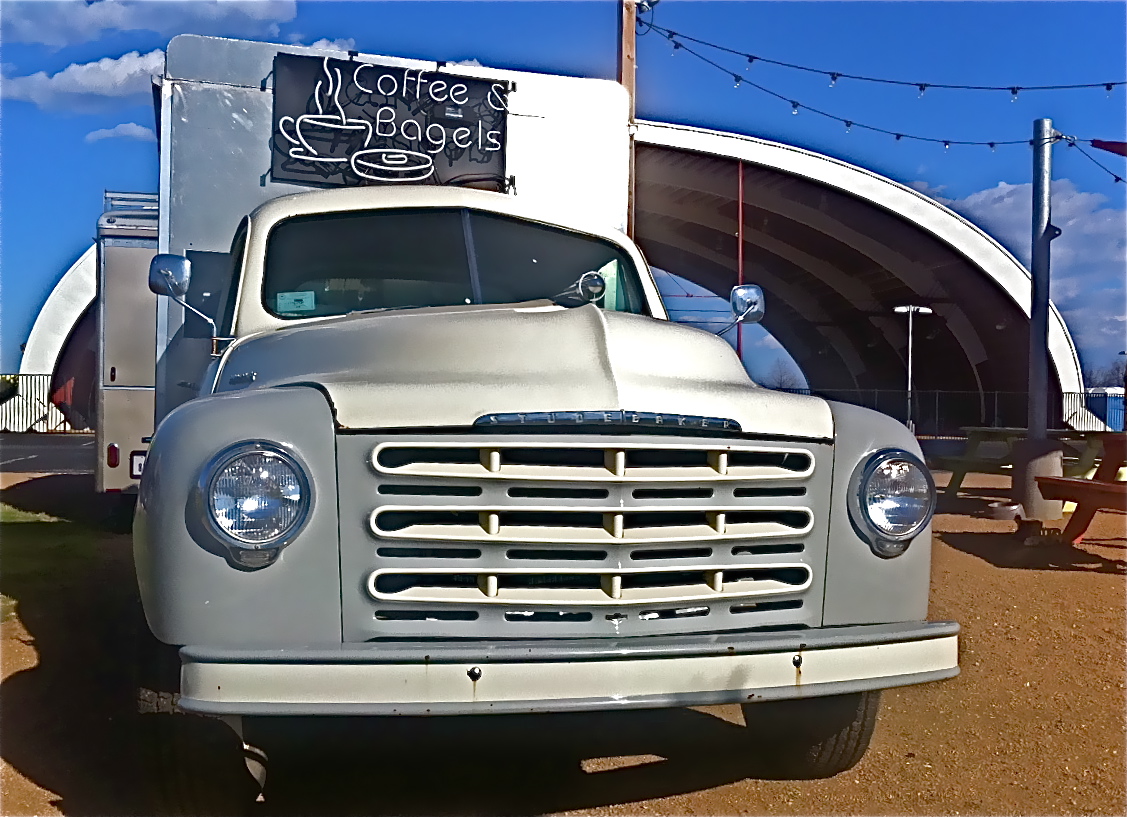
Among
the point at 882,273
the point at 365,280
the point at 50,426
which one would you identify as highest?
the point at 882,273

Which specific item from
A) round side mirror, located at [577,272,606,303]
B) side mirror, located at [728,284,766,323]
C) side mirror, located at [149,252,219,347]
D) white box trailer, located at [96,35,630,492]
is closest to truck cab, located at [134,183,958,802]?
round side mirror, located at [577,272,606,303]

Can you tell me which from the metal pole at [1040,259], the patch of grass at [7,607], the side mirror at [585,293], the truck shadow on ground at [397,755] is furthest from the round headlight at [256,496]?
the metal pole at [1040,259]

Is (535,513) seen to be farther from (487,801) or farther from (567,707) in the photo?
(487,801)

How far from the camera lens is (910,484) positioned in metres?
3.03

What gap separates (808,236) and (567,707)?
2671 centimetres

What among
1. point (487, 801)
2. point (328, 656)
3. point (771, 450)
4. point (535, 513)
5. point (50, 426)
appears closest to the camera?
point (328, 656)

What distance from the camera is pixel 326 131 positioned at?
549 cm

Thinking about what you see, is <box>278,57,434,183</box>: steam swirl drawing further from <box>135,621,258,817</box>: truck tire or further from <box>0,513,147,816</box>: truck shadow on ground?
<box>135,621,258,817</box>: truck tire

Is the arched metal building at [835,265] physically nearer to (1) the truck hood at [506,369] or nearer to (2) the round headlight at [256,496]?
(1) the truck hood at [506,369]

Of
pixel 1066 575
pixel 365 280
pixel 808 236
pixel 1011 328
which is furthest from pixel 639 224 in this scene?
pixel 365 280

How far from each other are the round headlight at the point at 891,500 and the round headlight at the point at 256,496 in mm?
1614

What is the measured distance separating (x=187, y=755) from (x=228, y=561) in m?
0.73

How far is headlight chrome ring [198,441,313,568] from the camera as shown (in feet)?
8.37

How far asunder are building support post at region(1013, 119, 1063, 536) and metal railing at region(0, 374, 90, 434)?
26.6m
